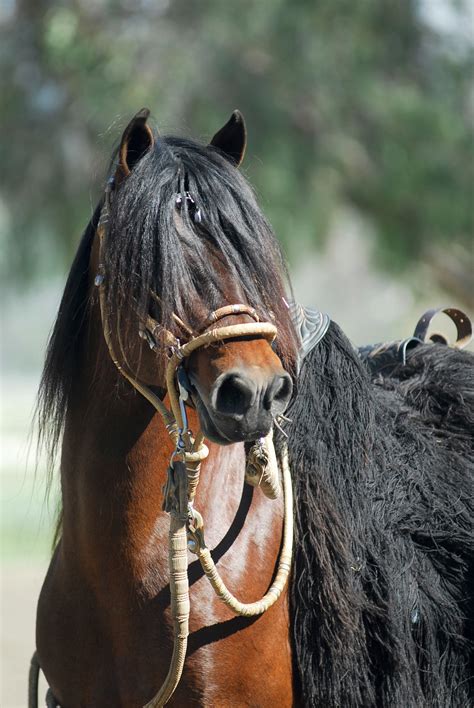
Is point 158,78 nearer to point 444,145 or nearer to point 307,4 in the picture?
point 307,4

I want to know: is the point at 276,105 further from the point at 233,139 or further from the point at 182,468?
the point at 182,468

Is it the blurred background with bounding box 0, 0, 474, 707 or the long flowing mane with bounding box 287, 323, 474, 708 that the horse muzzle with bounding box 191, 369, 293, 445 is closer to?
the long flowing mane with bounding box 287, 323, 474, 708

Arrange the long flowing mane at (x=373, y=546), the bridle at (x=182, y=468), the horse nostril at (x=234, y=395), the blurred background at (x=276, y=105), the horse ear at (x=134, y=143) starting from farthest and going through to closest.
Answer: the blurred background at (x=276, y=105) < the long flowing mane at (x=373, y=546) < the horse ear at (x=134, y=143) < the bridle at (x=182, y=468) < the horse nostril at (x=234, y=395)

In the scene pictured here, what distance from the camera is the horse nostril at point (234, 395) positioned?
6.45ft

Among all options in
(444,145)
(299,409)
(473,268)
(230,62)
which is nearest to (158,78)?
(230,62)

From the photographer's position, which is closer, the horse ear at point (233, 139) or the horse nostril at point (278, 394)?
the horse nostril at point (278, 394)

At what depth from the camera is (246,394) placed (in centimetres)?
197

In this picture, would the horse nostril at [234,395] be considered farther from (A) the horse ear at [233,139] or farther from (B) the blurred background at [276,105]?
(B) the blurred background at [276,105]

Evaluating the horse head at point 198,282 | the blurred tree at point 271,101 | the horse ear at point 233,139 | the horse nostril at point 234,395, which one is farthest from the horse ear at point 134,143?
the blurred tree at point 271,101

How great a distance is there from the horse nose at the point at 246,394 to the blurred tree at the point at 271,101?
35.8 ft

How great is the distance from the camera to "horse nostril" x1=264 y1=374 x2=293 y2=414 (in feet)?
6.52

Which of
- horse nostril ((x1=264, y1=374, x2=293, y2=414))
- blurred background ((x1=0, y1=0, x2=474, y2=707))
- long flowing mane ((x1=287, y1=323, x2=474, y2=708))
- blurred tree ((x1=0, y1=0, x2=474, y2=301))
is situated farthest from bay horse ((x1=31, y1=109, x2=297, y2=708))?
blurred tree ((x1=0, y1=0, x2=474, y2=301))

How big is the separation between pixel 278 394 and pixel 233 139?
2.68 ft

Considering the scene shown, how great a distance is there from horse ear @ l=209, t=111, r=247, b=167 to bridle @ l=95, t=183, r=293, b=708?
0.34 m
